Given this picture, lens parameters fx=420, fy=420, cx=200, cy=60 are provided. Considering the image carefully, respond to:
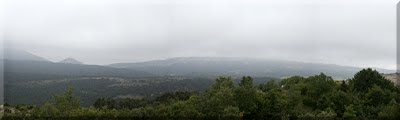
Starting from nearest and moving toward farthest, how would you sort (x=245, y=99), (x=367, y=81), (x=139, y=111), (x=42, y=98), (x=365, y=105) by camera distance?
(x=139, y=111) < (x=245, y=99) < (x=365, y=105) < (x=367, y=81) < (x=42, y=98)

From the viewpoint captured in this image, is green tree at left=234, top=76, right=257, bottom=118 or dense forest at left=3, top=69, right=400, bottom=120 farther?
green tree at left=234, top=76, right=257, bottom=118

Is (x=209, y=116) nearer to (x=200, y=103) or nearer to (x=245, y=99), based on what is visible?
(x=200, y=103)

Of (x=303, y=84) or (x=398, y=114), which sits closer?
(x=398, y=114)

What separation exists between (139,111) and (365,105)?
35562 mm

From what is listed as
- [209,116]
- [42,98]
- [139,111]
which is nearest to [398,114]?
[209,116]

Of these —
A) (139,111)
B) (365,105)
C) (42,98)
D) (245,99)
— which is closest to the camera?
(139,111)

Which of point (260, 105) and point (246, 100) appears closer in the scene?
point (246, 100)

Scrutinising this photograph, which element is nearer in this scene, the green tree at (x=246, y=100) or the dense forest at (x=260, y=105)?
the dense forest at (x=260, y=105)

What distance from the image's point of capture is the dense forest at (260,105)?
172 feet

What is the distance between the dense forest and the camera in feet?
172

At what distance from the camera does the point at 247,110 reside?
194 ft

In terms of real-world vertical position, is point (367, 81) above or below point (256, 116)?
above

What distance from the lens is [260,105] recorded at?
60.1 meters

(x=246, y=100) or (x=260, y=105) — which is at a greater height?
(x=246, y=100)
